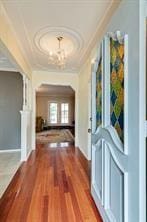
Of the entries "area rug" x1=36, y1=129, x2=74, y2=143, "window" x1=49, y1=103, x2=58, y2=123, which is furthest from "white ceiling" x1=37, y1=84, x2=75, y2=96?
"area rug" x1=36, y1=129, x2=74, y2=143

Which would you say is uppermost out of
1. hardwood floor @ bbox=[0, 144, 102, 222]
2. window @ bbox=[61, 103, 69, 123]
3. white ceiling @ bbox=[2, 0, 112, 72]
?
white ceiling @ bbox=[2, 0, 112, 72]

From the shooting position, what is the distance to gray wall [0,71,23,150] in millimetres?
5016

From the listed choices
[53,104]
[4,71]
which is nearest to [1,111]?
[4,71]

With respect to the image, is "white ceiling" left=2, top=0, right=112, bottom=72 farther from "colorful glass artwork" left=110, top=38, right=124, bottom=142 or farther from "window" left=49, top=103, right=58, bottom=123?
"window" left=49, top=103, right=58, bottom=123

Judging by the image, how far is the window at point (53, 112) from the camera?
13016mm

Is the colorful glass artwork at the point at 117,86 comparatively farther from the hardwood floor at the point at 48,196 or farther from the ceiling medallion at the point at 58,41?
the ceiling medallion at the point at 58,41

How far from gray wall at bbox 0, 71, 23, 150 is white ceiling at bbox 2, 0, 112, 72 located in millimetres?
1697

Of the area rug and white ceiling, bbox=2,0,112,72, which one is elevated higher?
white ceiling, bbox=2,0,112,72

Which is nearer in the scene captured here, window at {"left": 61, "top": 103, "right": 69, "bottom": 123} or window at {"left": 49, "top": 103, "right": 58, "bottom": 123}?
window at {"left": 49, "top": 103, "right": 58, "bottom": 123}

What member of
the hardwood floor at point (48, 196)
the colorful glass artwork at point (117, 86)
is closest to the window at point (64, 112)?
the hardwood floor at point (48, 196)

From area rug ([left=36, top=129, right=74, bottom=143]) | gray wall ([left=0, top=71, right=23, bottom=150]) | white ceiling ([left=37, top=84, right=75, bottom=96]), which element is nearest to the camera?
gray wall ([left=0, top=71, right=23, bottom=150])

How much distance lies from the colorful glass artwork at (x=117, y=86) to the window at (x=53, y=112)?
1156 cm

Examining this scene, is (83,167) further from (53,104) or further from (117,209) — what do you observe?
(53,104)

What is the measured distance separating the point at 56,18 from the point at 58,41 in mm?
914
